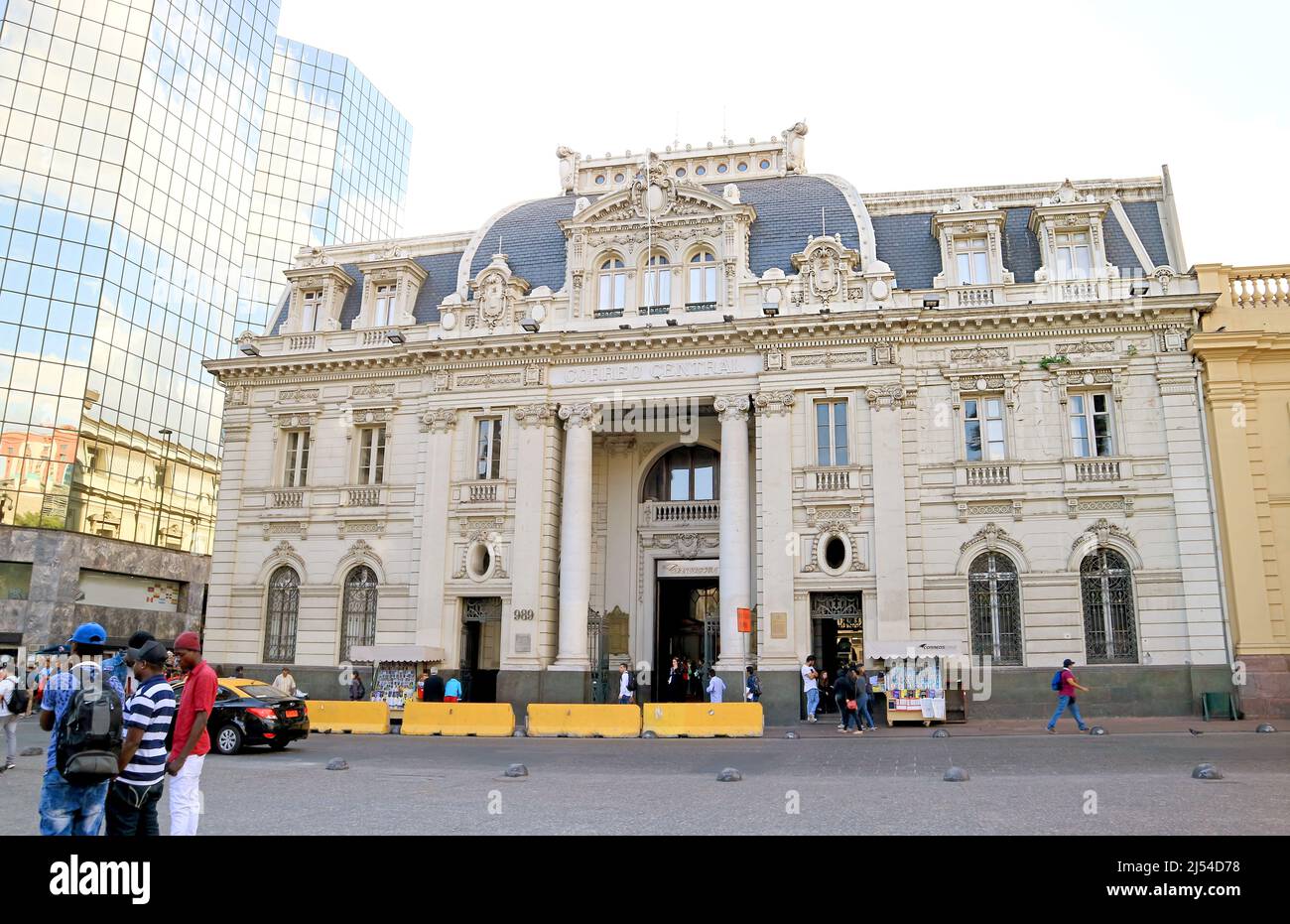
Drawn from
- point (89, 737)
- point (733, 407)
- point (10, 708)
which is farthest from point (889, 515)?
point (89, 737)

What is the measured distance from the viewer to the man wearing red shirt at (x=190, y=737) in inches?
299

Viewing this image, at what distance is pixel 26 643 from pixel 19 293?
1662 cm

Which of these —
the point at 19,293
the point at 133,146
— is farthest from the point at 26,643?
the point at 133,146

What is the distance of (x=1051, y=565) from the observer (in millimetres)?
27641

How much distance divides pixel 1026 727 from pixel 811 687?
567 centimetres

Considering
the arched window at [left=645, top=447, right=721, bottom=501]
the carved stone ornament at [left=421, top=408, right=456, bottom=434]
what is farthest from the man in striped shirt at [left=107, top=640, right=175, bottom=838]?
the arched window at [left=645, top=447, right=721, bottom=501]

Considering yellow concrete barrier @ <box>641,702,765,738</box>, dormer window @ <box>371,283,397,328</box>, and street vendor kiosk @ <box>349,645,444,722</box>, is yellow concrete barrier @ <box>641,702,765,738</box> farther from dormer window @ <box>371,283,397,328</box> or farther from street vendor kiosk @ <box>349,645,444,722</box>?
dormer window @ <box>371,283,397,328</box>

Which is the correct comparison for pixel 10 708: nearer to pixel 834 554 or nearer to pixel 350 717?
pixel 350 717

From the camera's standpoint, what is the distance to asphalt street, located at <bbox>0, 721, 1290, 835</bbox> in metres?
9.88

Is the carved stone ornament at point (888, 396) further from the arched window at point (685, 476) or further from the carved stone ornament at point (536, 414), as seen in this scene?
the carved stone ornament at point (536, 414)

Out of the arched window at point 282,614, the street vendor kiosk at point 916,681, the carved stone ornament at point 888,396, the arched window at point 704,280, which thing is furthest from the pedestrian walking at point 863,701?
the arched window at point 282,614

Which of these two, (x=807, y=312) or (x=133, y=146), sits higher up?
(x=133, y=146)

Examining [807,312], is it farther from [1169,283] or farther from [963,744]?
[963,744]

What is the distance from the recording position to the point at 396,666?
3033 cm
